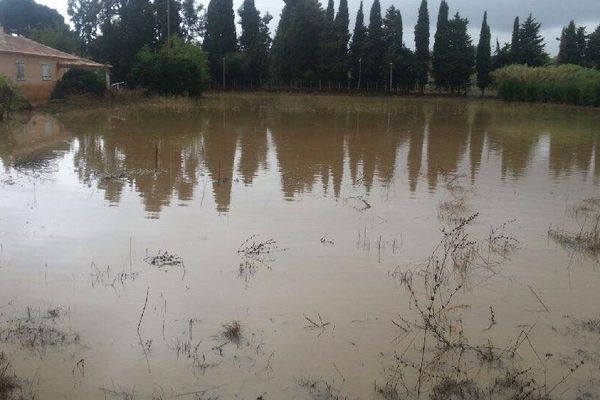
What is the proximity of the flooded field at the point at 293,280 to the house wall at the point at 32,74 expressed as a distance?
14.8 m

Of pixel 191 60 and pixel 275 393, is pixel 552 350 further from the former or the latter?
pixel 191 60

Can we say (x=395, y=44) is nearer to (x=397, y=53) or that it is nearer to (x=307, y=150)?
(x=397, y=53)

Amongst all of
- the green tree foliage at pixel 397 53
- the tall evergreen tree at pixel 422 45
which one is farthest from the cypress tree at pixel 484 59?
the green tree foliage at pixel 397 53

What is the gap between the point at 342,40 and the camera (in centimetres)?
5506

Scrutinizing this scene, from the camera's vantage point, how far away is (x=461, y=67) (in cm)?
5216

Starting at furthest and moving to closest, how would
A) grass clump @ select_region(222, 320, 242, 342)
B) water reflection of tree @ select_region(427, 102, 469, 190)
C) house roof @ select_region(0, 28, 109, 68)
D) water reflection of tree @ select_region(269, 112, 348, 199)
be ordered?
house roof @ select_region(0, 28, 109, 68), water reflection of tree @ select_region(427, 102, 469, 190), water reflection of tree @ select_region(269, 112, 348, 199), grass clump @ select_region(222, 320, 242, 342)

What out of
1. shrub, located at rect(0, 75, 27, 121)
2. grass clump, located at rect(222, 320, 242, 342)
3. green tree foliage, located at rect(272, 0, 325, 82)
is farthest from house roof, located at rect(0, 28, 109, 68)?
grass clump, located at rect(222, 320, 242, 342)

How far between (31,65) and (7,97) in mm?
8076

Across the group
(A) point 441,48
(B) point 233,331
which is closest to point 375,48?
(A) point 441,48

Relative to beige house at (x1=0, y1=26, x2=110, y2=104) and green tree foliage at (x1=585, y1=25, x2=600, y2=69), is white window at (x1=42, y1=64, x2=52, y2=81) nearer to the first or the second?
beige house at (x1=0, y1=26, x2=110, y2=104)

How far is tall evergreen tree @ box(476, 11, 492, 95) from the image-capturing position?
5344cm

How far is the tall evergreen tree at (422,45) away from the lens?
174ft

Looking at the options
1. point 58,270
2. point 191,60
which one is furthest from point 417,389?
point 191,60

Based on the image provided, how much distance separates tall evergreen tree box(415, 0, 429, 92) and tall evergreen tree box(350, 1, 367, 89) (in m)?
4.78
